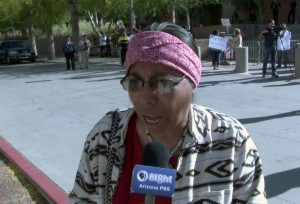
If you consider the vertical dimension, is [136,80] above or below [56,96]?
above

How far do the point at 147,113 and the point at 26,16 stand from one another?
3394cm

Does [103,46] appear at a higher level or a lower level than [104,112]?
higher

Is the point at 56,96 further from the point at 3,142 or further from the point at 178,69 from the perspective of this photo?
the point at 178,69

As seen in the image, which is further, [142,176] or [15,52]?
[15,52]

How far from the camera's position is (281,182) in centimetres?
511

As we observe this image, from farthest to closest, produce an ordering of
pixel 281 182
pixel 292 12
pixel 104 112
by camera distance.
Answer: pixel 292 12 < pixel 104 112 < pixel 281 182

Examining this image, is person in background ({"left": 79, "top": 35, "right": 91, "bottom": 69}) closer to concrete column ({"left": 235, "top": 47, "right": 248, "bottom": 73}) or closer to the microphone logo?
concrete column ({"left": 235, "top": 47, "right": 248, "bottom": 73})

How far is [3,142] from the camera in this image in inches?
314

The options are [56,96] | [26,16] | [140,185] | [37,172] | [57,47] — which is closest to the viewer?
[140,185]

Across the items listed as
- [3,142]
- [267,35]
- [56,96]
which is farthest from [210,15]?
[3,142]

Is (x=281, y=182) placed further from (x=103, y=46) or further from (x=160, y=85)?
(x=103, y=46)

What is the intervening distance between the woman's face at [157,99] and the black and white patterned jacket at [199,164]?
115 mm

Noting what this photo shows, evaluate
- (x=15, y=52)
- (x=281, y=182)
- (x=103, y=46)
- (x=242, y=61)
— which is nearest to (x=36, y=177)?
(x=281, y=182)

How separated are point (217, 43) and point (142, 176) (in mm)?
17153
